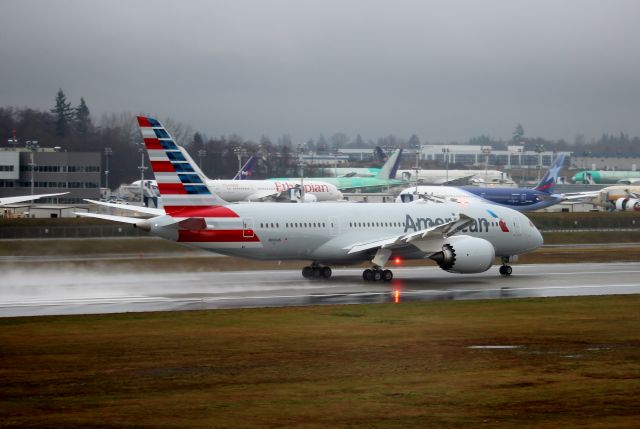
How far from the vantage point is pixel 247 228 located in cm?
4547

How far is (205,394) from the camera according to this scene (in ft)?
68.4

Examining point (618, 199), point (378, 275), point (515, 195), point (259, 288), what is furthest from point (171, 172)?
point (618, 199)

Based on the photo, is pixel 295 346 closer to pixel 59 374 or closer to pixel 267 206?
pixel 59 374

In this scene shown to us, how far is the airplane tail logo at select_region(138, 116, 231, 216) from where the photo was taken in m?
43.4

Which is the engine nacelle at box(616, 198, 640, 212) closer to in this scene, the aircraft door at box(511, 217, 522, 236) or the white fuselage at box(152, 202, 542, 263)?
the white fuselage at box(152, 202, 542, 263)

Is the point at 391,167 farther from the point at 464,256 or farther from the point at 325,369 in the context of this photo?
the point at 325,369

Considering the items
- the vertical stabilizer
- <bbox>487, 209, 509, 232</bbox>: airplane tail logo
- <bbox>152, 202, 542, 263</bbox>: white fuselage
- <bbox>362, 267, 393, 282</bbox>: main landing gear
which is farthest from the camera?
the vertical stabilizer

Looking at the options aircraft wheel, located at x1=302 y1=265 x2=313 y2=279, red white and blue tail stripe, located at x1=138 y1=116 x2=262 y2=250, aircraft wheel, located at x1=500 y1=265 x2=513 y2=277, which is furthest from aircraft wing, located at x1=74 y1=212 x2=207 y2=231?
aircraft wheel, located at x1=500 y1=265 x2=513 y2=277

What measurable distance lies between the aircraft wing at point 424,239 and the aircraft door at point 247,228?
17.1ft

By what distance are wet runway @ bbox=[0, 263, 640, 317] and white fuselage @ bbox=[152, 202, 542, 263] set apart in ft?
4.74

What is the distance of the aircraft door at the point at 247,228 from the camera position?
1786 inches

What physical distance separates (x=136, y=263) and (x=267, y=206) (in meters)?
12.4

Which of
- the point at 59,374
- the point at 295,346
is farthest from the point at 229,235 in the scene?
the point at 59,374

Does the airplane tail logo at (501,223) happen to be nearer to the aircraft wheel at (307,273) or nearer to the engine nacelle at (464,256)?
the engine nacelle at (464,256)
